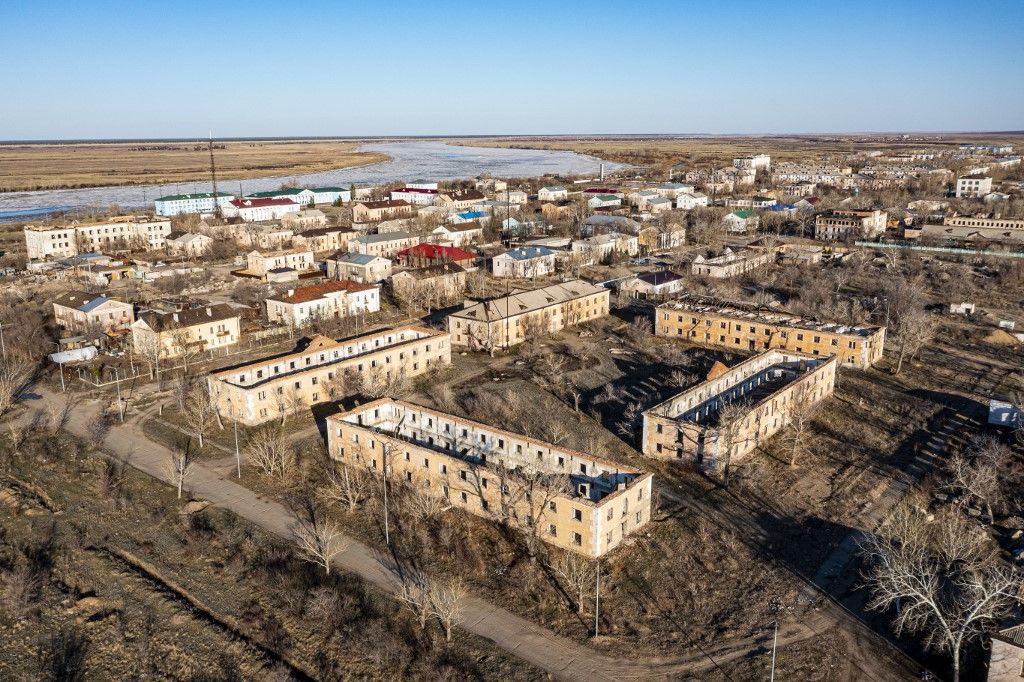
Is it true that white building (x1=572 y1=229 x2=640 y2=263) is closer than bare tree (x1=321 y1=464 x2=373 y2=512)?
No

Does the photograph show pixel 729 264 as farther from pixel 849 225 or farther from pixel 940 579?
pixel 940 579

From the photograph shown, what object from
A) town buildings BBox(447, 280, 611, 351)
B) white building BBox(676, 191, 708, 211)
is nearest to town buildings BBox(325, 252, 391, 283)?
town buildings BBox(447, 280, 611, 351)

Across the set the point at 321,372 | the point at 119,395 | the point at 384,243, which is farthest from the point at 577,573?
the point at 384,243

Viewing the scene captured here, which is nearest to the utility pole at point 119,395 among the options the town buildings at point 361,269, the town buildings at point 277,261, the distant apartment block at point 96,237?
the town buildings at point 361,269

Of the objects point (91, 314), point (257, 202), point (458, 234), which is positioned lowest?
point (91, 314)

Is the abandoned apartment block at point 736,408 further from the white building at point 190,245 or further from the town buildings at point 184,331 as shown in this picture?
the white building at point 190,245

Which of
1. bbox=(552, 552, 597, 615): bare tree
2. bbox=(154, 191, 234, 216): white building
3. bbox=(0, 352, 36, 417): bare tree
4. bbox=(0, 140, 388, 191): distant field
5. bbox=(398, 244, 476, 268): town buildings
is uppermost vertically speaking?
bbox=(0, 140, 388, 191): distant field

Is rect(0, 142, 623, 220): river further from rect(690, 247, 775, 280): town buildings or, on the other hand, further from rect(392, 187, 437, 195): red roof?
rect(690, 247, 775, 280): town buildings
